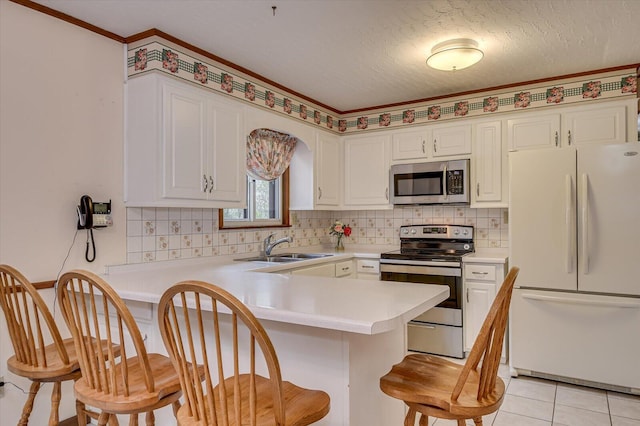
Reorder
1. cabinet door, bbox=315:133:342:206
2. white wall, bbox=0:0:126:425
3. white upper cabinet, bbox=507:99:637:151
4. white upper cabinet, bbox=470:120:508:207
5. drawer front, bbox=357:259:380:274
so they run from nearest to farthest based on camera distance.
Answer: white wall, bbox=0:0:126:425 < white upper cabinet, bbox=507:99:637:151 < white upper cabinet, bbox=470:120:508:207 < drawer front, bbox=357:259:380:274 < cabinet door, bbox=315:133:342:206

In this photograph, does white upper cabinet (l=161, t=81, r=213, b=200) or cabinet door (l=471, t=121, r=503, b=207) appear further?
cabinet door (l=471, t=121, r=503, b=207)

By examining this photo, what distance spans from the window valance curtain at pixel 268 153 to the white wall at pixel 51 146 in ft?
3.76

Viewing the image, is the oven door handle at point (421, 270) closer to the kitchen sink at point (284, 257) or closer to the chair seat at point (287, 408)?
the kitchen sink at point (284, 257)

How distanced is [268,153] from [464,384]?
2.70 m

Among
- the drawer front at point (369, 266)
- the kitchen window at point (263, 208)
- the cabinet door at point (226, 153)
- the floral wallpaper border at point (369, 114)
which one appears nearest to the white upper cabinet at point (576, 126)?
the floral wallpaper border at point (369, 114)

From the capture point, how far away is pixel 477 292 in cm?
347

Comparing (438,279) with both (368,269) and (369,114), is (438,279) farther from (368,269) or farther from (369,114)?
(369,114)

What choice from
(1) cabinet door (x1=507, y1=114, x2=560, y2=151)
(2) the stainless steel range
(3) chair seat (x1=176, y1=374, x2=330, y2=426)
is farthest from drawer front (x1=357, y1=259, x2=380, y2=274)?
(3) chair seat (x1=176, y1=374, x2=330, y2=426)

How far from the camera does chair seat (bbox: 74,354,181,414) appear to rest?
1.39 metres

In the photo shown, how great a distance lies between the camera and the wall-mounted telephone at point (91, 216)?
2332 mm

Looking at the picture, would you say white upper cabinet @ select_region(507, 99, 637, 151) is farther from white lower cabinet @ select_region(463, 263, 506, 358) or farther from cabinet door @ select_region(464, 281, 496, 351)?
cabinet door @ select_region(464, 281, 496, 351)

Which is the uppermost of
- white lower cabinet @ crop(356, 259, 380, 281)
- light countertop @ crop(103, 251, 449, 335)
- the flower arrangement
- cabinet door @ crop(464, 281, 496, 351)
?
the flower arrangement

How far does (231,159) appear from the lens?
9.71 feet

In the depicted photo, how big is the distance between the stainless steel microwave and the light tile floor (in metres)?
1.61
